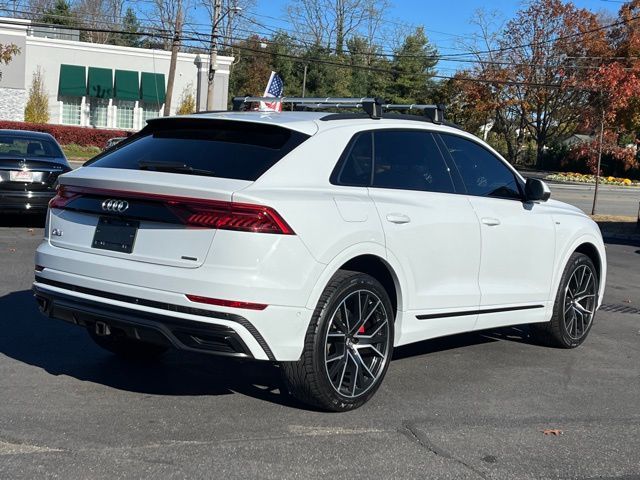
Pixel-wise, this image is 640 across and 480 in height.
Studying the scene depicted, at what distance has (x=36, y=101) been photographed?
43.0 meters

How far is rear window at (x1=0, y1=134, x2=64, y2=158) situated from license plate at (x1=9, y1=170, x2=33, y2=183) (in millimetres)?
351

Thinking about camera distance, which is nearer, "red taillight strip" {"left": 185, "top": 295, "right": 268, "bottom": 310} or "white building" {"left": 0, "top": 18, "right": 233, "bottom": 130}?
"red taillight strip" {"left": 185, "top": 295, "right": 268, "bottom": 310}

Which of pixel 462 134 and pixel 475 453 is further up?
pixel 462 134

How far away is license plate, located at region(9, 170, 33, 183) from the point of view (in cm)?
1270

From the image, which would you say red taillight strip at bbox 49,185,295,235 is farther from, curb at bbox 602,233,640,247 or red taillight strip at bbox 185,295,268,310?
curb at bbox 602,233,640,247

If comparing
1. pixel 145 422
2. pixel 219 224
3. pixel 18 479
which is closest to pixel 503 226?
pixel 219 224

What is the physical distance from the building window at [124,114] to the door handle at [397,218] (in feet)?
138

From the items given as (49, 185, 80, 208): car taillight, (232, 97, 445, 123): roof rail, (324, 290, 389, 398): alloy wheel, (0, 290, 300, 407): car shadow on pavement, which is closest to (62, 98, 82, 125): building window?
(0, 290, 300, 407): car shadow on pavement

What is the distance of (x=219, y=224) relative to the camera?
14.6ft

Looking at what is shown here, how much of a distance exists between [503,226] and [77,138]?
37.8 m

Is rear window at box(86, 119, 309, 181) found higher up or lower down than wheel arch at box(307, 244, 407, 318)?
higher up

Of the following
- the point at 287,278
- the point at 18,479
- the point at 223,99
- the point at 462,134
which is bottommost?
the point at 18,479

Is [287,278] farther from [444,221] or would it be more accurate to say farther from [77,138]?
[77,138]

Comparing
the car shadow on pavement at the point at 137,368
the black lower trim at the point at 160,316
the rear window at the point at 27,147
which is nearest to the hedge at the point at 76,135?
the rear window at the point at 27,147
